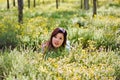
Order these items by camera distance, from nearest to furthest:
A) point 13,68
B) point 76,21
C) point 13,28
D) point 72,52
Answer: point 13,68 → point 72,52 → point 13,28 → point 76,21

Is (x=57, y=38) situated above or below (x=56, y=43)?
above

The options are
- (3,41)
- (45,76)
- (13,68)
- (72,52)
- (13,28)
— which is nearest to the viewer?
(45,76)

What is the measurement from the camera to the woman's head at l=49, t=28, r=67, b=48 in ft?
23.6

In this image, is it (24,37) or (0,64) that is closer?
(0,64)

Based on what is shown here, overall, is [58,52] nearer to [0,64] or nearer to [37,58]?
[37,58]

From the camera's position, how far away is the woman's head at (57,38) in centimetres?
719

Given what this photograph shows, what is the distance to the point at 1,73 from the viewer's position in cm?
577

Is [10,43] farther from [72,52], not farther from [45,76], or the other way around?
[45,76]

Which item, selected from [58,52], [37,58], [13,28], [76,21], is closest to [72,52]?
[58,52]

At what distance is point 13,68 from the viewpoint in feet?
18.7

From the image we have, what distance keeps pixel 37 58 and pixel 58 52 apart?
1074 millimetres

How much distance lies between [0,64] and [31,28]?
5.16 m

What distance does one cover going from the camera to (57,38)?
7.24 metres

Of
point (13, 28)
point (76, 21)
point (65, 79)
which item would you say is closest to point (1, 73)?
point (65, 79)
